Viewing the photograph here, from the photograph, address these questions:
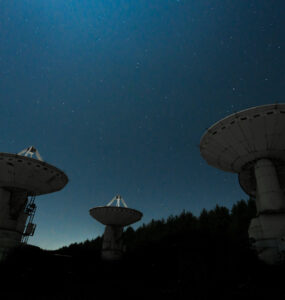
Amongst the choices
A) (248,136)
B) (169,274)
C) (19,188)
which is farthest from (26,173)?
(248,136)

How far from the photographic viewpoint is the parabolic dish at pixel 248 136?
58.9ft

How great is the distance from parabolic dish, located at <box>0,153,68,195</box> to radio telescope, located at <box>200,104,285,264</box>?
15923 mm

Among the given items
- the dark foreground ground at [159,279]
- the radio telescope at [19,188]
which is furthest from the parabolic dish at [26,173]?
→ the dark foreground ground at [159,279]

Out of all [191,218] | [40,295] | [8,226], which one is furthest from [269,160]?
[191,218]

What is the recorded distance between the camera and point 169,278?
50.9ft

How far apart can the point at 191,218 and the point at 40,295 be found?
58340 millimetres

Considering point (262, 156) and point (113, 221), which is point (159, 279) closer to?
point (262, 156)

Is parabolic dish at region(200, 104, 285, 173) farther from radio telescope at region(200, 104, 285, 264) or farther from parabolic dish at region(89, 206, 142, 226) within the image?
parabolic dish at region(89, 206, 142, 226)

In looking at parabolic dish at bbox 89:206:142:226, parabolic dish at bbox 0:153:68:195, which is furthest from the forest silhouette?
parabolic dish at bbox 89:206:142:226

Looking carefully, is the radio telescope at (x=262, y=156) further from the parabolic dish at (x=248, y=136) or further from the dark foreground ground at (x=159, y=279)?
Answer: the dark foreground ground at (x=159, y=279)

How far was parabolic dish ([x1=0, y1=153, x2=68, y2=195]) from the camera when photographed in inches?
891

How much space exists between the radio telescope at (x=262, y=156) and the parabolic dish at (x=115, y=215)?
18524 millimetres

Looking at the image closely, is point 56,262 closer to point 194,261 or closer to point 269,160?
point 194,261

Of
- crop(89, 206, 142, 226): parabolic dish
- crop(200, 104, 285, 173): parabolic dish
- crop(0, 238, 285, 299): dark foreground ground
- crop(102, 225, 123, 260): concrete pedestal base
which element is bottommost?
crop(0, 238, 285, 299): dark foreground ground
